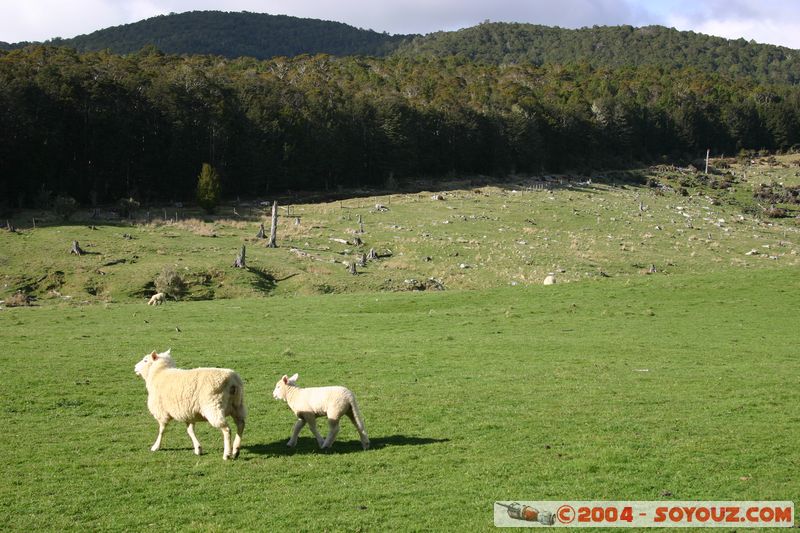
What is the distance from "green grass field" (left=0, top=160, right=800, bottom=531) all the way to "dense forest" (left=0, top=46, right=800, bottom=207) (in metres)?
26.7

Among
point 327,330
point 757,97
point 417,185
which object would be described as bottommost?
point 327,330

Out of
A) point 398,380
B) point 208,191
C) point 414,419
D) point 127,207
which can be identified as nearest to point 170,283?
point 398,380

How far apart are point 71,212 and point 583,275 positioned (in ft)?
153

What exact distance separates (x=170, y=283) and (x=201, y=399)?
31629 millimetres

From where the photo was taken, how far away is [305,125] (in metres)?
96.2

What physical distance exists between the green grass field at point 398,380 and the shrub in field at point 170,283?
86 cm

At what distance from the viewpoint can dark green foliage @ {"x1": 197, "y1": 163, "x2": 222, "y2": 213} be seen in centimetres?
7262

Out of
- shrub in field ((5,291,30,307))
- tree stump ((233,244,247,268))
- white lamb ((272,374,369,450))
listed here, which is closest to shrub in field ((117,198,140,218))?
tree stump ((233,244,247,268))

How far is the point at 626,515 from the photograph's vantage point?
417 inches

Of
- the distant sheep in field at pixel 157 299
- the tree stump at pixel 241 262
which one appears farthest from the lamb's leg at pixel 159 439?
the tree stump at pixel 241 262

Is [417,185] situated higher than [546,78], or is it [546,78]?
[546,78]

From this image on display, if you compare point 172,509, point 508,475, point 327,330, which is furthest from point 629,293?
point 172,509

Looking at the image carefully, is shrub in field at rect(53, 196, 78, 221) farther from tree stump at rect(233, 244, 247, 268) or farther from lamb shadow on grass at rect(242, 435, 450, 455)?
lamb shadow on grass at rect(242, 435, 450, 455)

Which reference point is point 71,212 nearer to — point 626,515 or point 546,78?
point 626,515
